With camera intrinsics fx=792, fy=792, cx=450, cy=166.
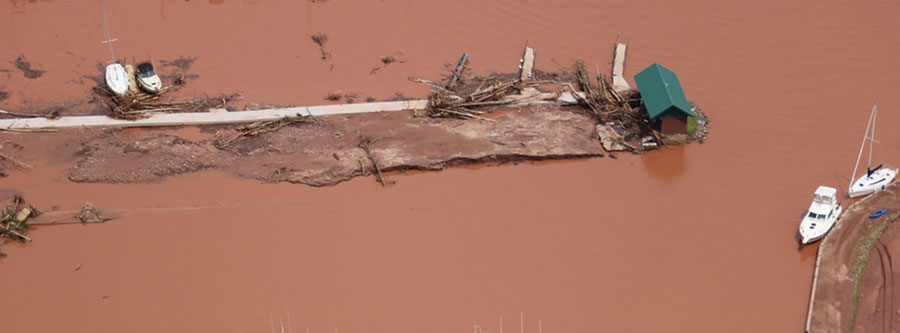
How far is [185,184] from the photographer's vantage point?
16094 mm

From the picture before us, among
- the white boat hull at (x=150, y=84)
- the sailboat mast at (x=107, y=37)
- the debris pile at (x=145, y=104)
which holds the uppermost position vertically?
the sailboat mast at (x=107, y=37)

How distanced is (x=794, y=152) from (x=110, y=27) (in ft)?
57.9

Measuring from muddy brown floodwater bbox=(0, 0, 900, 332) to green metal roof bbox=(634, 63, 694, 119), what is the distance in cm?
90

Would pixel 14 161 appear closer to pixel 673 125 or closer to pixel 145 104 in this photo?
pixel 145 104

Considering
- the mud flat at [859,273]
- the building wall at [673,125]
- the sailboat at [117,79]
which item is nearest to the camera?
the mud flat at [859,273]

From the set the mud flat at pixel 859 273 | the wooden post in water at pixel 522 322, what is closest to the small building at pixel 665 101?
the mud flat at pixel 859 273

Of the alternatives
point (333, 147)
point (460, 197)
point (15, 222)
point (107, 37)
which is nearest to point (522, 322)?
point (460, 197)

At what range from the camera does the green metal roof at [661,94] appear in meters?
16.8

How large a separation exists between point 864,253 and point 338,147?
10.4 metres

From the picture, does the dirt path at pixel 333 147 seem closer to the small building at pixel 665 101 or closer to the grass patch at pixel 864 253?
the small building at pixel 665 101

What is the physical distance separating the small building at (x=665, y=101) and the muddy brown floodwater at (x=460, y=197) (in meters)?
0.65

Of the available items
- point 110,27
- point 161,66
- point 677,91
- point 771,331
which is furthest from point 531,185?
point 110,27

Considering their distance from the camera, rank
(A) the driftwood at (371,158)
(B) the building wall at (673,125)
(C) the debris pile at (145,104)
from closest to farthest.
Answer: (A) the driftwood at (371,158) → (B) the building wall at (673,125) → (C) the debris pile at (145,104)

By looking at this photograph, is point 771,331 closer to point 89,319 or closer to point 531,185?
point 531,185
